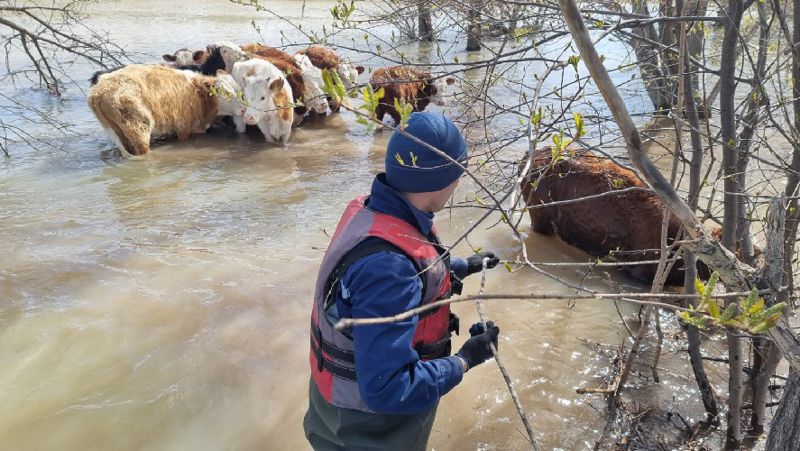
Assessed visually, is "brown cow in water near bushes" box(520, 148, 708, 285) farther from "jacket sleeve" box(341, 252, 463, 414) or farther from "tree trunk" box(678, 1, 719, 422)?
"jacket sleeve" box(341, 252, 463, 414)

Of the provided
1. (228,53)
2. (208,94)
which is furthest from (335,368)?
(228,53)

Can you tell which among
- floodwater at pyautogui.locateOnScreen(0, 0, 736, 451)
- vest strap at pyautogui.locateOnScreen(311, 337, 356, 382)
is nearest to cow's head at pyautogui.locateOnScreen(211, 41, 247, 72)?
floodwater at pyautogui.locateOnScreen(0, 0, 736, 451)

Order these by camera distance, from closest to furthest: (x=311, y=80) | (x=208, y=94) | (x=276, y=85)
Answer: (x=276, y=85), (x=208, y=94), (x=311, y=80)

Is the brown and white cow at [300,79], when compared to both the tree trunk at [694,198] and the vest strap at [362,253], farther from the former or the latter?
the vest strap at [362,253]

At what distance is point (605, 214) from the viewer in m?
5.32

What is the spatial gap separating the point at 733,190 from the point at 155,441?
138 inches

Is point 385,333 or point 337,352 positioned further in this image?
point 337,352

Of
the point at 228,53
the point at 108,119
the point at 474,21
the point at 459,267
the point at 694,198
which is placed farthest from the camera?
the point at 228,53

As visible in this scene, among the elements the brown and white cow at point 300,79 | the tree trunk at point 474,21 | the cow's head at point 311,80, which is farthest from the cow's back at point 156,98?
the tree trunk at point 474,21

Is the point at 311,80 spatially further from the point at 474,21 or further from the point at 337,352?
the point at 337,352

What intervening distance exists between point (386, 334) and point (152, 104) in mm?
8813

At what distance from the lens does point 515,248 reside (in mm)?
5941

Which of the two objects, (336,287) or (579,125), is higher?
(579,125)

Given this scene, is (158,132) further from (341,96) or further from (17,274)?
(341,96)
